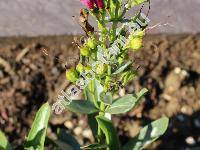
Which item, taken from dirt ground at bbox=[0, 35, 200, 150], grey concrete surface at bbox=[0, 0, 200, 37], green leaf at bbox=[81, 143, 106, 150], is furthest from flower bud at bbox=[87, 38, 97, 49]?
grey concrete surface at bbox=[0, 0, 200, 37]

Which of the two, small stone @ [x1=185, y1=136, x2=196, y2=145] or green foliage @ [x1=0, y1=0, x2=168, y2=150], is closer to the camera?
green foliage @ [x1=0, y1=0, x2=168, y2=150]

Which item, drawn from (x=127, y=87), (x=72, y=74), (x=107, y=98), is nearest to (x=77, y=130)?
(x=127, y=87)

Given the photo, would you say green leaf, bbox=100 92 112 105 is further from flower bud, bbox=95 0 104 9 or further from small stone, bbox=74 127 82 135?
small stone, bbox=74 127 82 135

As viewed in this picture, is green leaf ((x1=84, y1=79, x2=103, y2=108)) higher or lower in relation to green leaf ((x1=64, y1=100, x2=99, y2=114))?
higher

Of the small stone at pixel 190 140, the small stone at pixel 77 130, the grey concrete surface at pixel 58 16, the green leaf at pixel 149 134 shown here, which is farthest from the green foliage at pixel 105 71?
the grey concrete surface at pixel 58 16

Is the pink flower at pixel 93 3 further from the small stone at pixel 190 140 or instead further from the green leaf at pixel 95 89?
the small stone at pixel 190 140

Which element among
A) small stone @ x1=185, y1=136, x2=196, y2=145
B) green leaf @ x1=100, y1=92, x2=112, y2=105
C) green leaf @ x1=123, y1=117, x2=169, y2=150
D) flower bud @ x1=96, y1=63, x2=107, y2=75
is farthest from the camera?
small stone @ x1=185, y1=136, x2=196, y2=145

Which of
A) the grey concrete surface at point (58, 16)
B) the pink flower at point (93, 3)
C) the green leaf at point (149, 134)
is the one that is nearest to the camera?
the pink flower at point (93, 3)

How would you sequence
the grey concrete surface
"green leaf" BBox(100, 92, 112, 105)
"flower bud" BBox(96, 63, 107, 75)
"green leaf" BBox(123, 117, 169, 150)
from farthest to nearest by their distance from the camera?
the grey concrete surface → "green leaf" BBox(123, 117, 169, 150) → "green leaf" BBox(100, 92, 112, 105) → "flower bud" BBox(96, 63, 107, 75)
